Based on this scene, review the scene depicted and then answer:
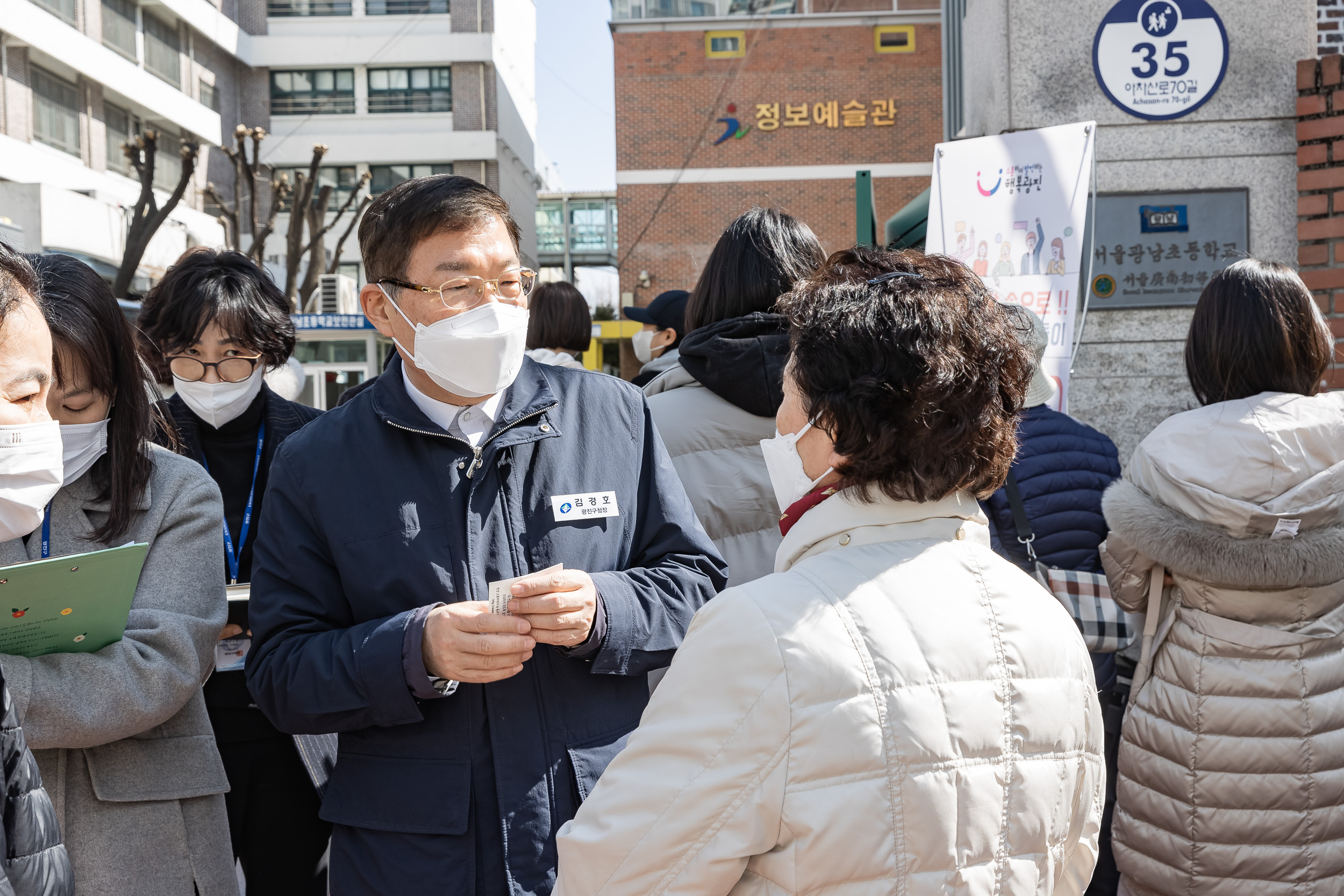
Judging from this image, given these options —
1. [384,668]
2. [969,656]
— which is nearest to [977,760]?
[969,656]

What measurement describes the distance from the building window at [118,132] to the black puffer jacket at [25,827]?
97.6ft

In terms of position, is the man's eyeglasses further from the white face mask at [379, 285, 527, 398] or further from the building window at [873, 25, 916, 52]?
the building window at [873, 25, 916, 52]

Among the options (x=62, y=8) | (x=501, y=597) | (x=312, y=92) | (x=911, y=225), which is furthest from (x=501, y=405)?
(x=312, y=92)

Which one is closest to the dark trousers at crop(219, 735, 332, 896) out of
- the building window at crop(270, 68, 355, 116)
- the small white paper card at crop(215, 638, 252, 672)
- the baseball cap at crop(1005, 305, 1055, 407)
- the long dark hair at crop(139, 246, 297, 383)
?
the small white paper card at crop(215, 638, 252, 672)

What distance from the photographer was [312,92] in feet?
114

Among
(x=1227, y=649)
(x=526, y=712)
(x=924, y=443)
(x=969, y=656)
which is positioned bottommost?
(x=1227, y=649)

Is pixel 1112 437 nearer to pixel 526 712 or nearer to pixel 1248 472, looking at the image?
pixel 1248 472

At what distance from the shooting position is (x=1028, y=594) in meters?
1.44

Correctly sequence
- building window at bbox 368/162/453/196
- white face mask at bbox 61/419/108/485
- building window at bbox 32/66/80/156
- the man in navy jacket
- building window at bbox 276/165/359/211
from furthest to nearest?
building window at bbox 276/165/359/211 < building window at bbox 368/162/453/196 < building window at bbox 32/66/80/156 < white face mask at bbox 61/419/108/485 < the man in navy jacket

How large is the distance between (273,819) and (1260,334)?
9.59ft

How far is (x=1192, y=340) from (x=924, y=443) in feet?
6.46

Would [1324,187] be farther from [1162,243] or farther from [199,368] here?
[199,368]

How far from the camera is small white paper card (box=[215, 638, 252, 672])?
2600 millimetres

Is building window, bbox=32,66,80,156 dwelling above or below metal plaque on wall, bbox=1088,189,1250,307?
above
